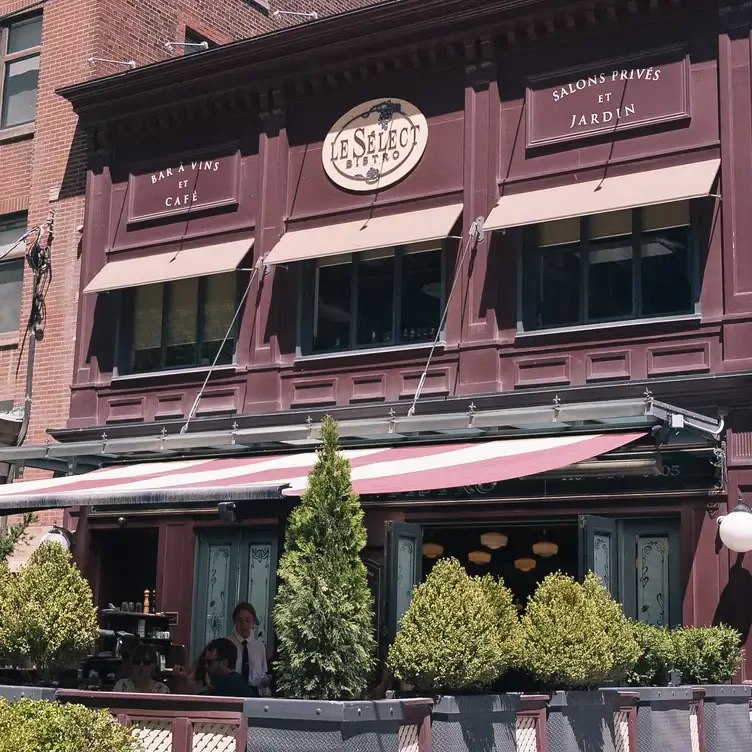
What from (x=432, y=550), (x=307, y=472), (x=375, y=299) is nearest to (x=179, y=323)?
(x=375, y=299)

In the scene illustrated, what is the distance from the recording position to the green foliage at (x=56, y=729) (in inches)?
316

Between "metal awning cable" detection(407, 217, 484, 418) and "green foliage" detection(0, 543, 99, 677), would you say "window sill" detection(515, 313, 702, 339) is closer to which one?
"metal awning cable" detection(407, 217, 484, 418)

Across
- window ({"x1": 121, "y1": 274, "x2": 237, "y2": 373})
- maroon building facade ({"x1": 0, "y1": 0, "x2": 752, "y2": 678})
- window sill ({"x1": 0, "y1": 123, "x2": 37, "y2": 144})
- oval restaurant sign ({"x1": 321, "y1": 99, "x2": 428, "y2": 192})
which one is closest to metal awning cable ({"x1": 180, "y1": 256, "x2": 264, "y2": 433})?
maroon building facade ({"x1": 0, "y1": 0, "x2": 752, "y2": 678})

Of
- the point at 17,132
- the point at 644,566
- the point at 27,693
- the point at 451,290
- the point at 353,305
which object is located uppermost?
the point at 17,132

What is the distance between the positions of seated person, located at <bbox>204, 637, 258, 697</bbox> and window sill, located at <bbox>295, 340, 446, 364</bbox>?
529 centimetres

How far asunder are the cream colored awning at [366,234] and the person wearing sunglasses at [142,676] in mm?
6367

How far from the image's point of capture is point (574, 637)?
10328 millimetres

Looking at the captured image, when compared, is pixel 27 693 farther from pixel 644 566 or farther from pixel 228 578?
pixel 228 578

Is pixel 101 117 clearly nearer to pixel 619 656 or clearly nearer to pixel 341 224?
pixel 341 224

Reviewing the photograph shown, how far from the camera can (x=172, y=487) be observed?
1167 centimetres

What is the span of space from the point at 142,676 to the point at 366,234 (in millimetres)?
→ 7139

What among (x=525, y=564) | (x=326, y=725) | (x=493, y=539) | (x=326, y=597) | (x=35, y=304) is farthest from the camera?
(x=35, y=304)

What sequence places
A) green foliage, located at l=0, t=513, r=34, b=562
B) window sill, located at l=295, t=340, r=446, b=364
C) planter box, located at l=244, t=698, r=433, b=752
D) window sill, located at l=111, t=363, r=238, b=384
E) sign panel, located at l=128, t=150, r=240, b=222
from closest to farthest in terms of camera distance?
1. planter box, located at l=244, t=698, r=433, b=752
2. green foliage, located at l=0, t=513, r=34, b=562
3. window sill, located at l=295, t=340, r=446, b=364
4. window sill, located at l=111, t=363, r=238, b=384
5. sign panel, located at l=128, t=150, r=240, b=222

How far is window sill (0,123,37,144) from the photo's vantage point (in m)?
21.8
